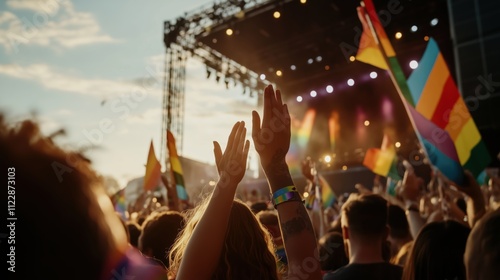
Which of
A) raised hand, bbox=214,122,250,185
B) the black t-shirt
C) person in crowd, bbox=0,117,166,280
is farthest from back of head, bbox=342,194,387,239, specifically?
person in crowd, bbox=0,117,166,280

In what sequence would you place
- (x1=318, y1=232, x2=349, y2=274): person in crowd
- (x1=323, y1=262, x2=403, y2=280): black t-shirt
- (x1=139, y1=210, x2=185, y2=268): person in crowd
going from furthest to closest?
(x1=318, y1=232, x2=349, y2=274): person in crowd
(x1=139, y1=210, x2=185, y2=268): person in crowd
(x1=323, y1=262, x2=403, y2=280): black t-shirt

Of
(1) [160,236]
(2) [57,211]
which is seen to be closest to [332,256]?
(1) [160,236]

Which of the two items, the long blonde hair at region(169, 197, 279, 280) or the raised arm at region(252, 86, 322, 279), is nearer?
the raised arm at region(252, 86, 322, 279)

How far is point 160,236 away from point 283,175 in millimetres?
1563

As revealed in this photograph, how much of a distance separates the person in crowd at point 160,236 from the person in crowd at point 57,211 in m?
1.99

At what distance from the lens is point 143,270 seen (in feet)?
3.68

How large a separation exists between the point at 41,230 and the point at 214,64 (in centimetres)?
1881

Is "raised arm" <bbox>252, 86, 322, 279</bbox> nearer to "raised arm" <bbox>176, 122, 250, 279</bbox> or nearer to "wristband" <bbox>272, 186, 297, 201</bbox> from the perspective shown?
"wristband" <bbox>272, 186, 297, 201</bbox>

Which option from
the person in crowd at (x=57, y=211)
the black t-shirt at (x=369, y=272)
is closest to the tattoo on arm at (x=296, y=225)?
the person in crowd at (x=57, y=211)

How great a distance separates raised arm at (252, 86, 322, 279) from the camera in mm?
1468

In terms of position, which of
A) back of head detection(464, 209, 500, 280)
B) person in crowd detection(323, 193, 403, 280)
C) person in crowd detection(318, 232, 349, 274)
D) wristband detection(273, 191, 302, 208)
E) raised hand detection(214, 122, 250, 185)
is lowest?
person in crowd detection(318, 232, 349, 274)

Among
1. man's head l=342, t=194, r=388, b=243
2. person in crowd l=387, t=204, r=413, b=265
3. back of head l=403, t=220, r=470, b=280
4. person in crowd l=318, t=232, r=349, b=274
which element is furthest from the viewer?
person in crowd l=387, t=204, r=413, b=265

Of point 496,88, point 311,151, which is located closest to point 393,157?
point 496,88

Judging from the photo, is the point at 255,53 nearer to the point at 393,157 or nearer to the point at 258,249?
the point at 393,157
